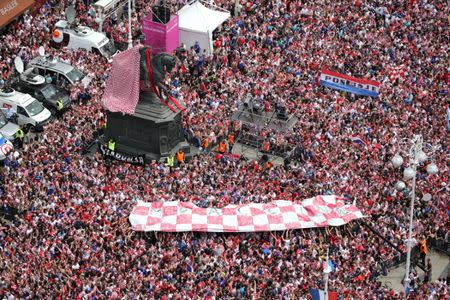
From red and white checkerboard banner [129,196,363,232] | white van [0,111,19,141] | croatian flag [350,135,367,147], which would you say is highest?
white van [0,111,19,141]

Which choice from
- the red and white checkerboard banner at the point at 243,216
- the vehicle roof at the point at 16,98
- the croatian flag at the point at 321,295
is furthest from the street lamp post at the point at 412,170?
the vehicle roof at the point at 16,98

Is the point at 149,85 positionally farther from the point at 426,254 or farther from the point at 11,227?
the point at 426,254

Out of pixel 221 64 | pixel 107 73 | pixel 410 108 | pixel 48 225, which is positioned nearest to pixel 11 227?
pixel 48 225

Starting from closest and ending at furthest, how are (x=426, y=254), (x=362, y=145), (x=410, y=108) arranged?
(x=426, y=254)
(x=362, y=145)
(x=410, y=108)

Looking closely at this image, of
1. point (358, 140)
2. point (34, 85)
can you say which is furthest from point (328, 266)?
point (34, 85)

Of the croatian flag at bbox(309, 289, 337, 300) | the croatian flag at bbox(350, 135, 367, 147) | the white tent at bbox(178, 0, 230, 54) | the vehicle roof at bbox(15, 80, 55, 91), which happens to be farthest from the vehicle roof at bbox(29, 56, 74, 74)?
the croatian flag at bbox(309, 289, 337, 300)

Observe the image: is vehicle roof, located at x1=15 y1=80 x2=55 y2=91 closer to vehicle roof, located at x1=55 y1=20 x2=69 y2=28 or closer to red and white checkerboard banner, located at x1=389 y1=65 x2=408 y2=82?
vehicle roof, located at x1=55 y1=20 x2=69 y2=28
